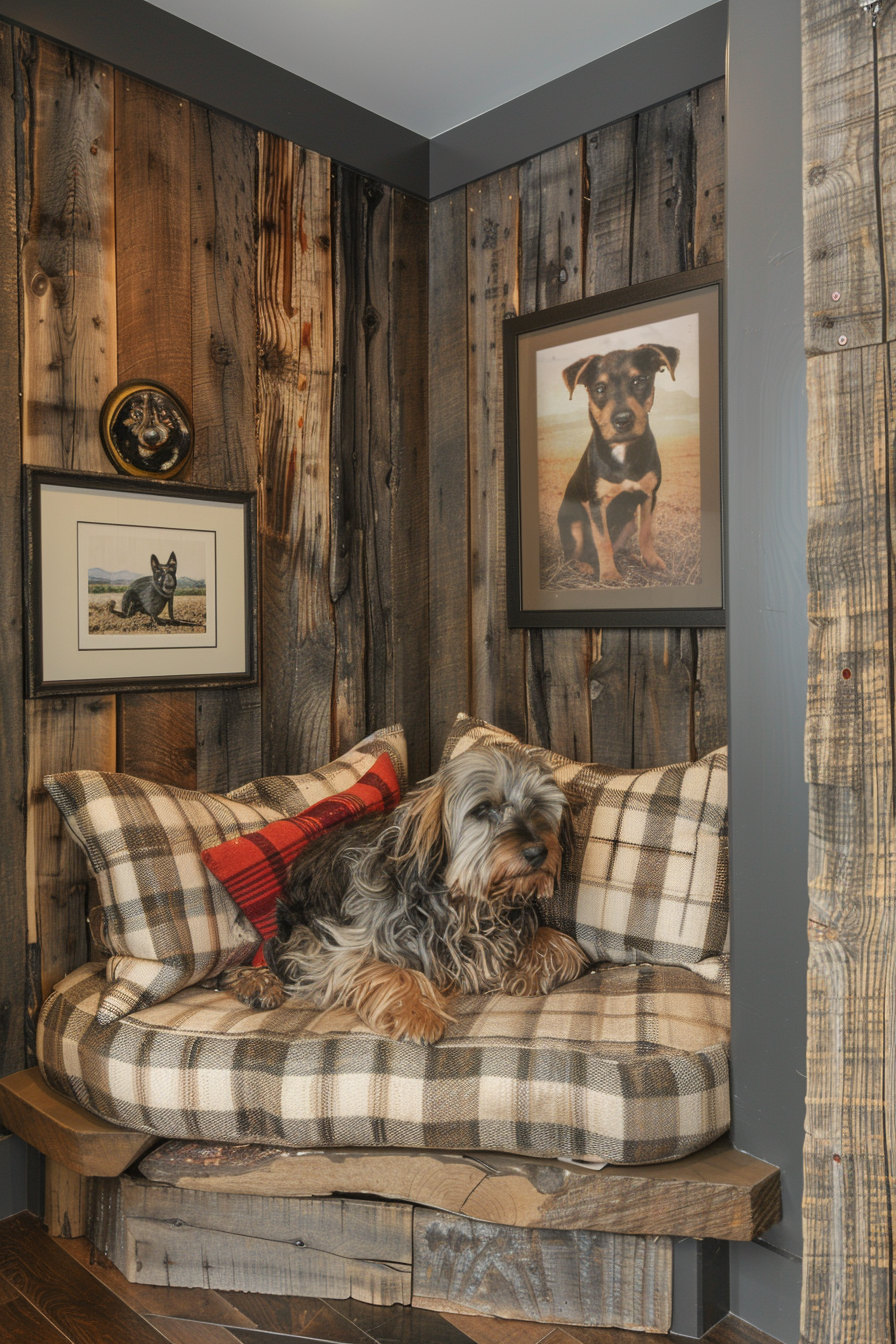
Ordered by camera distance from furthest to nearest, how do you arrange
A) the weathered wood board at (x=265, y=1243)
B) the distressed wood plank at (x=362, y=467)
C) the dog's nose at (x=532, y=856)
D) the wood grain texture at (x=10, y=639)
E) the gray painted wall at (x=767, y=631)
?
the distressed wood plank at (x=362, y=467) → the wood grain texture at (x=10, y=639) → the dog's nose at (x=532, y=856) → the weathered wood board at (x=265, y=1243) → the gray painted wall at (x=767, y=631)

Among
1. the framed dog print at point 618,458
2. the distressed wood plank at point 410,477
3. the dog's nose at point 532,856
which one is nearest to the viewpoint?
the dog's nose at point 532,856

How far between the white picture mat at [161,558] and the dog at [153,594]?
1.4 inches

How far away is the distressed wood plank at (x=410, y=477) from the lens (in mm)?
2914

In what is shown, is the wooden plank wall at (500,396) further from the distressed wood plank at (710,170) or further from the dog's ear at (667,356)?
the dog's ear at (667,356)

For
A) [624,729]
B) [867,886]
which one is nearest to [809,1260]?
[867,886]

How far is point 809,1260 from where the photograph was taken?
1373 millimetres

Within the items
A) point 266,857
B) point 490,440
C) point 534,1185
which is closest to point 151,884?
point 266,857

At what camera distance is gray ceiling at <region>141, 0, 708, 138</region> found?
89.2 inches

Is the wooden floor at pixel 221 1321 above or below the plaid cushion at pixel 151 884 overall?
below

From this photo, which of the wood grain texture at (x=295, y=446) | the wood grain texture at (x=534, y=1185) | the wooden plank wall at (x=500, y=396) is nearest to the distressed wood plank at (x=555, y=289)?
the wooden plank wall at (x=500, y=396)

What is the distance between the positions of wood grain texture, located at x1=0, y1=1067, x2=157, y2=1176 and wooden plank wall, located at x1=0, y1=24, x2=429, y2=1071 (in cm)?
16

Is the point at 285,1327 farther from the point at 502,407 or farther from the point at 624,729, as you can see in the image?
the point at 502,407

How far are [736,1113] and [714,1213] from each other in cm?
18

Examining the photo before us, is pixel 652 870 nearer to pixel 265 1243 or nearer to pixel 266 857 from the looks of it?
pixel 266 857
